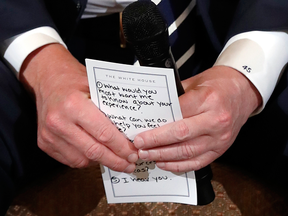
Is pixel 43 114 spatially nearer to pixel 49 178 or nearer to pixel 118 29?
pixel 49 178

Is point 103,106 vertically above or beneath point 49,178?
above

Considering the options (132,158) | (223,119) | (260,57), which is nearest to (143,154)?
(132,158)

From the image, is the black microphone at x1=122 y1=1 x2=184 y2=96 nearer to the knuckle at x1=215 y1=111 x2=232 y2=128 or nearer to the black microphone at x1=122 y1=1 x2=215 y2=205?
the black microphone at x1=122 y1=1 x2=215 y2=205

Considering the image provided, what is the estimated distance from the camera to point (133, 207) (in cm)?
65

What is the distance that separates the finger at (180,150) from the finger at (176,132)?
0.02 meters

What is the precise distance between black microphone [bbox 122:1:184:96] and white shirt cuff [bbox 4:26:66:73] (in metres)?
0.29

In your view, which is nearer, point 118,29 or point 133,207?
point 133,207

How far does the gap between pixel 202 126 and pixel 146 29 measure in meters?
0.16

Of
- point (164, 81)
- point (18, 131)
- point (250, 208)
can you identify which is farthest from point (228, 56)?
point (18, 131)

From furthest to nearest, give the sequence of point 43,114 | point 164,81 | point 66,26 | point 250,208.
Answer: point 66,26, point 250,208, point 43,114, point 164,81

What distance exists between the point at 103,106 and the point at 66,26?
361 millimetres

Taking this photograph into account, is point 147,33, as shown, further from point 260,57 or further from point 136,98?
point 260,57

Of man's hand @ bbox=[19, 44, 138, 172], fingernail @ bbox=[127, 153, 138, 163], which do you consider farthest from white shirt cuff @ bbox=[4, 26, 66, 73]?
fingernail @ bbox=[127, 153, 138, 163]

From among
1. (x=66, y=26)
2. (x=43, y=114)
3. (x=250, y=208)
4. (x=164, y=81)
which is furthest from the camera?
(x=66, y=26)
